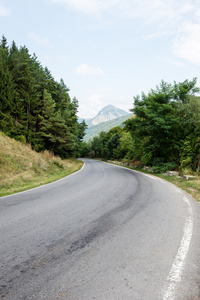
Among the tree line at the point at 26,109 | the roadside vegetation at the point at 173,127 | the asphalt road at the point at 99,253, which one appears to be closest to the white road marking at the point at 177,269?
the asphalt road at the point at 99,253

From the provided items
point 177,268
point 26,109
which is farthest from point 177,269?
point 26,109

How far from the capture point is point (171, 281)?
218 centimetres

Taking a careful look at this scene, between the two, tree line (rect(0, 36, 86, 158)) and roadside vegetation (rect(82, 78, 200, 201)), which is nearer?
roadside vegetation (rect(82, 78, 200, 201))

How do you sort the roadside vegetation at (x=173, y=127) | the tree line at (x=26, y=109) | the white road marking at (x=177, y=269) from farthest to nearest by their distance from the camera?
1. the tree line at (x=26, y=109)
2. the roadside vegetation at (x=173, y=127)
3. the white road marking at (x=177, y=269)

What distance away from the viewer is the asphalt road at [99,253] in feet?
6.57

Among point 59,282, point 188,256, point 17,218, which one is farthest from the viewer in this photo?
point 17,218

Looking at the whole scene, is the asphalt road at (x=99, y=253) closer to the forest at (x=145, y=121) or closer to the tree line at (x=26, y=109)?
the forest at (x=145, y=121)

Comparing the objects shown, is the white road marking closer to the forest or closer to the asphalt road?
the asphalt road

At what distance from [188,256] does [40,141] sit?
94.2 ft

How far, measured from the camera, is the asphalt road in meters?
2.00

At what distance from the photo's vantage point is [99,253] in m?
2.78

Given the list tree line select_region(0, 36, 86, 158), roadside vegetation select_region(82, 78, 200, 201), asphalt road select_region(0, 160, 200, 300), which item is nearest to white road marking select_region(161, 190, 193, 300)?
asphalt road select_region(0, 160, 200, 300)

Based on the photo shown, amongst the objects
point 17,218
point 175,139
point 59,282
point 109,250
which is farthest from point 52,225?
point 175,139

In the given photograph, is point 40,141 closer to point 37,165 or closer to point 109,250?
point 37,165
